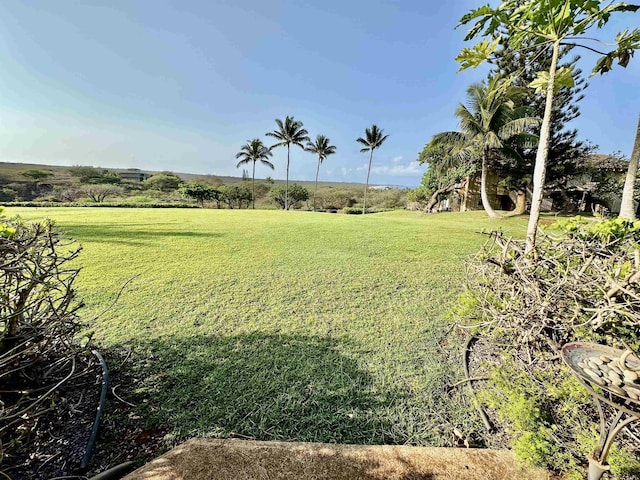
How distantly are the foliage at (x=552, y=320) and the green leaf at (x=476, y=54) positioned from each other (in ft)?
5.78

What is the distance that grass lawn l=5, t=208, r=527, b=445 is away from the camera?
204cm

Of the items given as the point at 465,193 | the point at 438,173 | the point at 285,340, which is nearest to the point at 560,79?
the point at 285,340

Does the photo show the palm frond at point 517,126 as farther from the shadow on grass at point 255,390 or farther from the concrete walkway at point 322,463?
the concrete walkway at point 322,463

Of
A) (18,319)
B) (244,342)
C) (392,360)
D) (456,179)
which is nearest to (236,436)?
(244,342)

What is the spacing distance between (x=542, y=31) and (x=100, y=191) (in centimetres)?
3672

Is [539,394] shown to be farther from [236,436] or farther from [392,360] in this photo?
[236,436]

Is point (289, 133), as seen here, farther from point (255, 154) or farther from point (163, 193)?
point (163, 193)

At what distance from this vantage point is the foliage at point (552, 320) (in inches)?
64.6

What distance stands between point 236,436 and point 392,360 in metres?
1.49

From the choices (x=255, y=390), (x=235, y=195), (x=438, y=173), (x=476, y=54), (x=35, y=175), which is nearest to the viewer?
(x=255, y=390)

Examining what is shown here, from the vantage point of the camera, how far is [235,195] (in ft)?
111

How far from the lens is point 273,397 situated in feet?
7.29

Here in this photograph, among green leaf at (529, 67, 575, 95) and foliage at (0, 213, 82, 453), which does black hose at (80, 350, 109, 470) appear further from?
green leaf at (529, 67, 575, 95)

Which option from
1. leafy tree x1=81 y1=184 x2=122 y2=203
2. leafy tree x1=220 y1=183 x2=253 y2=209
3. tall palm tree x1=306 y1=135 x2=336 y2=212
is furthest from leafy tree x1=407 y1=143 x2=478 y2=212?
leafy tree x1=81 y1=184 x2=122 y2=203
